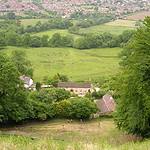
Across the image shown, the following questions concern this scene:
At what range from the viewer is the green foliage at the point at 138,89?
90.8 ft

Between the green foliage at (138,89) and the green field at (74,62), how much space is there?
3978cm

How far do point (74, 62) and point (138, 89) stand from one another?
51.9m

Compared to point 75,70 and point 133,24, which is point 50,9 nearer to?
point 133,24

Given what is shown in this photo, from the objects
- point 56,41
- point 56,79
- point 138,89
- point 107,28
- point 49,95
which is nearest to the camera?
point 138,89

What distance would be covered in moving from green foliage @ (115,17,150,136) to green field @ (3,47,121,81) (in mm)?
39777

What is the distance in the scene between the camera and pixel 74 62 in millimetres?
79188

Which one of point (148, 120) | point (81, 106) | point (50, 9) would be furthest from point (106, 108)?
point (50, 9)

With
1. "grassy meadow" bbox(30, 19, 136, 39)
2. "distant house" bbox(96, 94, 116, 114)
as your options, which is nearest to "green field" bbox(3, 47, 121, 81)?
"grassy meadow" bbox(30, 19, 136, 39)

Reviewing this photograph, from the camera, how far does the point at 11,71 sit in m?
38.4

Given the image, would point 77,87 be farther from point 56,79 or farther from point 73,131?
point 73,131

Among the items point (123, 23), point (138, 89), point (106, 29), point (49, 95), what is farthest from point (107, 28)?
point (138, 89)

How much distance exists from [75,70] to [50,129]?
3883 centimetres

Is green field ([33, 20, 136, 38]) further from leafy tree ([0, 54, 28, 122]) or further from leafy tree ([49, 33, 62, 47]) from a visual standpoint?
leafy tree ([0, 54, 28, 122])

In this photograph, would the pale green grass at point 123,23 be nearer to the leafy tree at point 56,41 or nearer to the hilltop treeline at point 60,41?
the hilltop treeline at point 60,41
